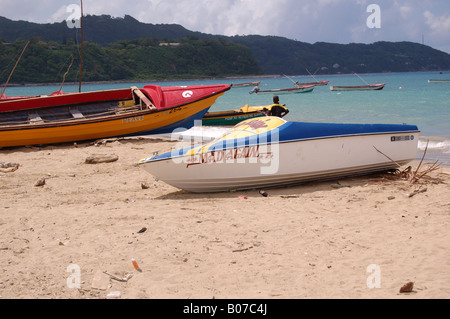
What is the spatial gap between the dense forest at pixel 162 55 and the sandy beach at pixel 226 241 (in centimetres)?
2816

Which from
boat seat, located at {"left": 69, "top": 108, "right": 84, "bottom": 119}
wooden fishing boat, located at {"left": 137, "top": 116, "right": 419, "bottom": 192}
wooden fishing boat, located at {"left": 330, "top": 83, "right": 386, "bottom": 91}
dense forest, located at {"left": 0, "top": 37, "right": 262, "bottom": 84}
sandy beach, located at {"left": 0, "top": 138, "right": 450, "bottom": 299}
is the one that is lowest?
sandy beach, located at {"left": 0, "top": 138, "right": 450, "bottom": 299}

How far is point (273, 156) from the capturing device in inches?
271

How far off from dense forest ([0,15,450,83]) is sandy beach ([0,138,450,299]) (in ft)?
92.4

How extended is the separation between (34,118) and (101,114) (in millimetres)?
1816

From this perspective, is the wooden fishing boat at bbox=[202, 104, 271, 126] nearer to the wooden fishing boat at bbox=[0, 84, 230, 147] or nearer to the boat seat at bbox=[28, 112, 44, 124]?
the wooden fishing boat at bbox=[0, 84, 230, 147]

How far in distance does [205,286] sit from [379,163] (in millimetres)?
4669

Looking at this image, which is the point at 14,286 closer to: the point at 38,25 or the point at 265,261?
the point at 265,261

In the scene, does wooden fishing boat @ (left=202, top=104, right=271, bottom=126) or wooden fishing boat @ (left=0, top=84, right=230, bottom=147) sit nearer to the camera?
wooden fishing boat @ (left=0, top=84, right=230, bottom=147)

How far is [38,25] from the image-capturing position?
161250 millimetres

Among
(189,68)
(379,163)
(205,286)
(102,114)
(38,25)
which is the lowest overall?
(205,286)

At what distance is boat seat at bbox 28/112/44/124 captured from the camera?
12.8 metres

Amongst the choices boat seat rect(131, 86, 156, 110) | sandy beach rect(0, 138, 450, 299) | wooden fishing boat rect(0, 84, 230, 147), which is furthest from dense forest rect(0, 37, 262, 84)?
sandy beach rect(0, 138, 450, 299)

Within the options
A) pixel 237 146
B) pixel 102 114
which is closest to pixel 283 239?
pixel 237 146

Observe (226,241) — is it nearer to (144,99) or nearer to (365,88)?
(144,99)
